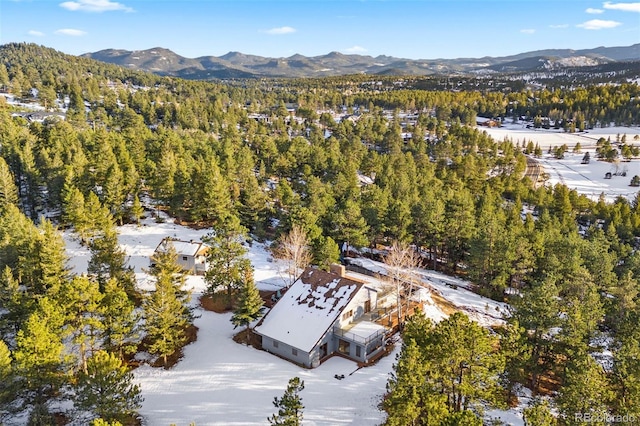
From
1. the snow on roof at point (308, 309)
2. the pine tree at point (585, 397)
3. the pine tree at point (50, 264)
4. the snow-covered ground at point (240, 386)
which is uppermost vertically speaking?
the pine tree at point (50, 264)

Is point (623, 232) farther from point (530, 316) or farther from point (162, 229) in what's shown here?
point (162, 229)

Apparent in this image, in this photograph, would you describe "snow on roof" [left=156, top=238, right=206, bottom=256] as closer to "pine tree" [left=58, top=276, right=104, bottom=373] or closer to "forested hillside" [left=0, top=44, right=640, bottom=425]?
"forested hillside" [left=0, top=44, right=640, bottom=425]

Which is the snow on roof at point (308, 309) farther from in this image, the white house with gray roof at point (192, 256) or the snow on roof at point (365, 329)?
the white house with gray roof at point (192, 256)

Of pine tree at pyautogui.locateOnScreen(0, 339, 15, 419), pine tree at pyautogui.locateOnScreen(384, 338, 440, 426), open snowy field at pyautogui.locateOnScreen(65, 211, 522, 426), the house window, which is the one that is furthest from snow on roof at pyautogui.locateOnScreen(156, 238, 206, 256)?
pine tree at pyautogui.locateOnScreen(384, 338, 440, 426)

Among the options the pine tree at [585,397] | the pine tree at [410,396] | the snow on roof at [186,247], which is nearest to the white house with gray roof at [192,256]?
the snow on roof at [186,247]

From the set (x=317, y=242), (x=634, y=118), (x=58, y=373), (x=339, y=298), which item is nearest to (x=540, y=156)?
(x=634, y=118)
